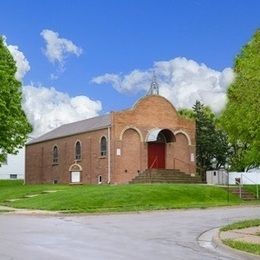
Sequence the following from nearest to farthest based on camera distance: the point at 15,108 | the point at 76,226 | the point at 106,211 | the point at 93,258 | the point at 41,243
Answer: the point at 93,258
the point at 41,243
the point at 76,226
the point at 106,211
the point at 15,108

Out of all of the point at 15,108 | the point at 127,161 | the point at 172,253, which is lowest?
the point at 172,253

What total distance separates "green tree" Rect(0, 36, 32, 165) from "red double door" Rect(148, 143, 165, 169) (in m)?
10.6

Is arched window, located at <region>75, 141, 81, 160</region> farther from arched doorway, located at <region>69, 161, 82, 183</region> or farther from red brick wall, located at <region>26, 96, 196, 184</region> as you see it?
arched doorway, located at <region>69, 161, 82, 183</region>

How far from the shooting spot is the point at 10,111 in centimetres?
4531

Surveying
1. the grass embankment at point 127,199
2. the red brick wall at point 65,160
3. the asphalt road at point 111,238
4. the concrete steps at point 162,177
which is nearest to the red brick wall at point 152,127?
the concrete steps at point 162,177

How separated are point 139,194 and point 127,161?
14215 millimetres

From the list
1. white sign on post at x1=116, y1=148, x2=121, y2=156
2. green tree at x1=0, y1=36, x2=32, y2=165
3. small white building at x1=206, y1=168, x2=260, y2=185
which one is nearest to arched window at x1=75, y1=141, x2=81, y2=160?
green tree at x1=0, y1=36, x2=32, y2=165

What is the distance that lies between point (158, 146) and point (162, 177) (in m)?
3.59

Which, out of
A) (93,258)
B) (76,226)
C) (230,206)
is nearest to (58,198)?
(230,206)

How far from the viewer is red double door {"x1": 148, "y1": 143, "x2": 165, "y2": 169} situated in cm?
4738

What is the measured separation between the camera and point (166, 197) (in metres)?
32.3

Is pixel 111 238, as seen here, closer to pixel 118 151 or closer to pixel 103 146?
pixel 118 151

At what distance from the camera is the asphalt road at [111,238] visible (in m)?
12.2

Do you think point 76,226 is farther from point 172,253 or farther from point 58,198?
point 58,198
